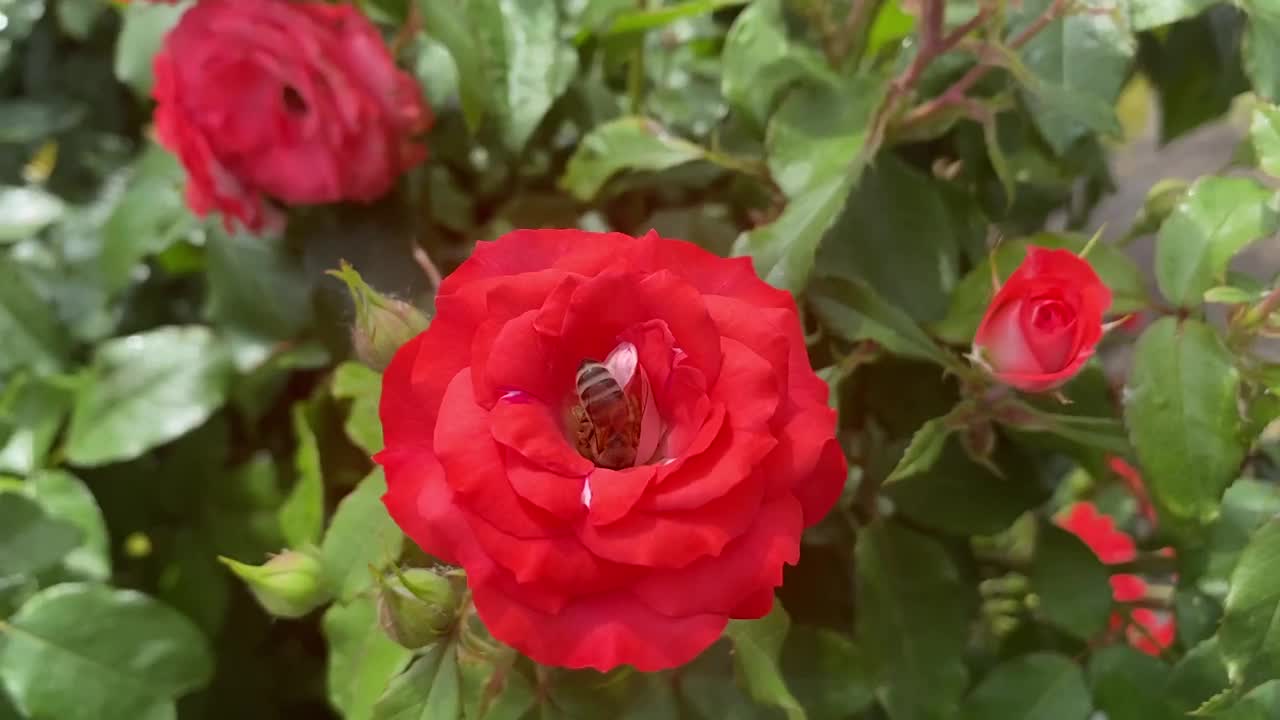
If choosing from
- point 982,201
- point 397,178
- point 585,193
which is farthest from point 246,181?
point 982,201

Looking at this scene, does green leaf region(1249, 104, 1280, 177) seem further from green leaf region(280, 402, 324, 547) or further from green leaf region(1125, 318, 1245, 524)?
green leaf region(280, 402, 324, 547)

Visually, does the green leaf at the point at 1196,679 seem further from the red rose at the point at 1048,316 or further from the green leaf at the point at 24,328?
the green leaf at the point at 24,328

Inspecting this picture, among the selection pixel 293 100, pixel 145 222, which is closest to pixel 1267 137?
pixel 293 100

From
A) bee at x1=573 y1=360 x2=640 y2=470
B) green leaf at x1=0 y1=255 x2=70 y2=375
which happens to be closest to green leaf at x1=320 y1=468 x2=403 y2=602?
bee at x1=573 y1=360 x2=640 y2=470

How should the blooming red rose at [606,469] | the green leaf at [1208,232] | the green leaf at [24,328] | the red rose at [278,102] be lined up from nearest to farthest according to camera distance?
1. the blooming red rose at [606,469]
2. the green leaf at [1208,232]
3. the red rose at [278,102]
4. the green leaf at [24,328]

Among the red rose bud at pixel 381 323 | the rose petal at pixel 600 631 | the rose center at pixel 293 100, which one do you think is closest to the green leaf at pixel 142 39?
the rose center at pixel 293 100
